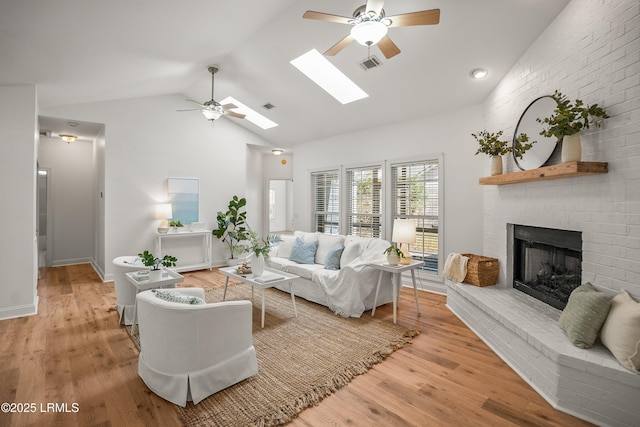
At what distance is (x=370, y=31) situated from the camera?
2.39m

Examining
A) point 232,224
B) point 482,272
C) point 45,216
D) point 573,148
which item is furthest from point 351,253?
point 45,216

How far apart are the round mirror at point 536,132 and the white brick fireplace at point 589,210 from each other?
4.8 inches

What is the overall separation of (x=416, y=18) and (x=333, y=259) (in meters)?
3.00

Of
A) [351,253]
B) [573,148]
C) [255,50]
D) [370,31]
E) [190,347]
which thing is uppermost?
[255,50]

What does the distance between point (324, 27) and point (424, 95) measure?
5.70ft

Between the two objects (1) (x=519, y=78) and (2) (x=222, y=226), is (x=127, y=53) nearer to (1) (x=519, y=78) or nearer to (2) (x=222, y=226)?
(2) (x=222, y=226)

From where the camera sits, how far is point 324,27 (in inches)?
144

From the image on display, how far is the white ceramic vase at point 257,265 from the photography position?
3756mm

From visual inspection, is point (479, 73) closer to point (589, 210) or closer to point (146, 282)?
A: point (589, 210)

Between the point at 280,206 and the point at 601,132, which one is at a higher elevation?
the point at 601,132

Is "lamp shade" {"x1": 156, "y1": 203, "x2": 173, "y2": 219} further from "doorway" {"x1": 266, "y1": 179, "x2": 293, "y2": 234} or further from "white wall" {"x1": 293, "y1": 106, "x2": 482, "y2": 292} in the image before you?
"doorway" {"x1": 266, "y1": 179, "x2": 293, "y2": 234}

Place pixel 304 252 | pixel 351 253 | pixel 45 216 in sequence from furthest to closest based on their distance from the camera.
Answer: pixel 45 216, pixel 304 252, pixel 351 253

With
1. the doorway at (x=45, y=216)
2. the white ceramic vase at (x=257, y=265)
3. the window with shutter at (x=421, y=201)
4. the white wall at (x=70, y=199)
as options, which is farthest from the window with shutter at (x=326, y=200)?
the doorway at (x=45, y=216)

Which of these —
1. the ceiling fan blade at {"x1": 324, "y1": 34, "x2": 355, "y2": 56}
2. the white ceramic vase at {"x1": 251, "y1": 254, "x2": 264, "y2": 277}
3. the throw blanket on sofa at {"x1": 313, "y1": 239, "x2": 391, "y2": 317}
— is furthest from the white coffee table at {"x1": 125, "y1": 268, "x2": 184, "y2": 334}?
the ceiling fan blade at {"x1": 324, "y1": 34, "x2": 355, "y2": 56}
